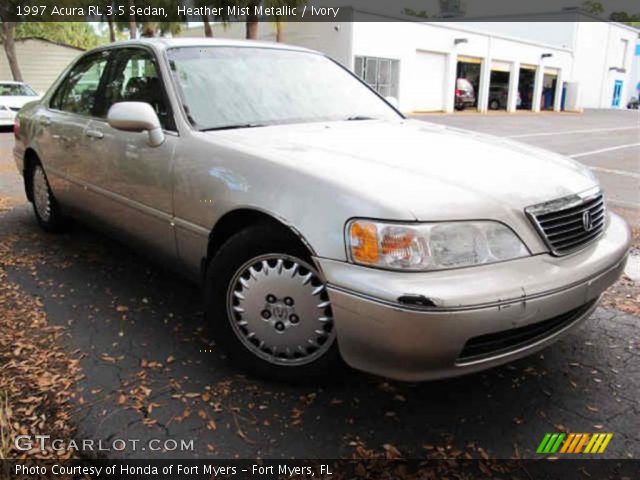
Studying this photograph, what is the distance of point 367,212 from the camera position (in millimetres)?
2203

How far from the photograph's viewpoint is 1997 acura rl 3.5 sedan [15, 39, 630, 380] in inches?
85.4

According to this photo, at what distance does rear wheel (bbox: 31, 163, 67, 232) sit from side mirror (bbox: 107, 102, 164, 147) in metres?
1.98

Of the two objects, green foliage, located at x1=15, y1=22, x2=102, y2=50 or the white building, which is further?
green foliage, located at x1=15, y1=22, x2=102, y2=50

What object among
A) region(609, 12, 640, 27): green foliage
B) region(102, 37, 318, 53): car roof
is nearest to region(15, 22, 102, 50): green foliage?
region(102, 37, 318, 53): car roof

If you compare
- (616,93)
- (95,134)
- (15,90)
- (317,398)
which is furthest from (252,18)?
(616,93)

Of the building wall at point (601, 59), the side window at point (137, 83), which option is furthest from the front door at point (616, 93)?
the side window at point (137, 83)

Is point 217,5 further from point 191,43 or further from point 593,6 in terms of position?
point 593,6

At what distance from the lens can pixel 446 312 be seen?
2072 millimetres

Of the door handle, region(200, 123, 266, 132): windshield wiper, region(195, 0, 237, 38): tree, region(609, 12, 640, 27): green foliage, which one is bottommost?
the door handle

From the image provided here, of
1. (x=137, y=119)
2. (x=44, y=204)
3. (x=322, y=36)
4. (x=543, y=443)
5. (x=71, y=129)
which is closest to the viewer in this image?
(x=543, y=443)

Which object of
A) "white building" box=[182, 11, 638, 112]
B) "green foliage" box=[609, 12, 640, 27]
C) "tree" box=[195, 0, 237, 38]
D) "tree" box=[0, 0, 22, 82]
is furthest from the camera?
"green foliage" box=[609, 12, 640, 27]

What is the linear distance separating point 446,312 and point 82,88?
3.43 metres

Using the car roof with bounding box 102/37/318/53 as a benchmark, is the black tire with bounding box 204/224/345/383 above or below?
below

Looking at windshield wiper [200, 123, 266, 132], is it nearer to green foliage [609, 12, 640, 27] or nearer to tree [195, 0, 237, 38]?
tree [195, 0, 237, 38]
